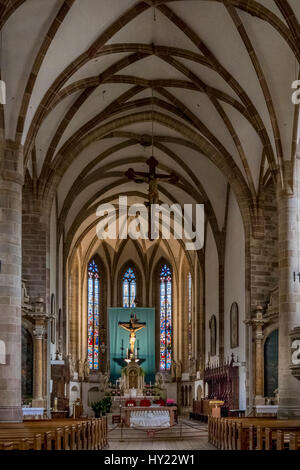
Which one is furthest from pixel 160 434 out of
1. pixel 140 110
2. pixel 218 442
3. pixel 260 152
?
pixel 140 110

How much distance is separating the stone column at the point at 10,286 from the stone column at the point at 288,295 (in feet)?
20.4

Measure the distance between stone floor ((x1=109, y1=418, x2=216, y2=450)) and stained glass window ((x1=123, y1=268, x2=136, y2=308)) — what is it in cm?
1767

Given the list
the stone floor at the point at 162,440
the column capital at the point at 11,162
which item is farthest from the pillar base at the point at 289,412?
the column capital at the point at 11,162

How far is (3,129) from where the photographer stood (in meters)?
17.2

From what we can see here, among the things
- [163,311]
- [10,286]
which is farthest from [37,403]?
[163,311]

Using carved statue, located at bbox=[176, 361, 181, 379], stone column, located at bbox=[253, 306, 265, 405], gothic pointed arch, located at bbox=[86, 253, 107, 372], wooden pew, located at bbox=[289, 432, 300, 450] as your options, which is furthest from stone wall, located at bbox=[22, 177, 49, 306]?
gothic pointed arch, located at bbox=[86, 253, 107, 372]

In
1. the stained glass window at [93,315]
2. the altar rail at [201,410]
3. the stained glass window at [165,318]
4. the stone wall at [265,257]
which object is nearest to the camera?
the stone wall at [265,257]

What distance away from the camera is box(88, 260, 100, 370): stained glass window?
128ft

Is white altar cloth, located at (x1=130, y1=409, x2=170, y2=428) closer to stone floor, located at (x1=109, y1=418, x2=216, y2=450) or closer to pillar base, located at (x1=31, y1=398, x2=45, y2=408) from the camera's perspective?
stone floor, located at (x1=109, y1=418, x2=216, y2=450)

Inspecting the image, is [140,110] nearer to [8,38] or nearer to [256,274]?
[256,274]

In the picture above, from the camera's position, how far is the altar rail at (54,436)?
31.9 feet

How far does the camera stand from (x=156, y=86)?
2261 cm

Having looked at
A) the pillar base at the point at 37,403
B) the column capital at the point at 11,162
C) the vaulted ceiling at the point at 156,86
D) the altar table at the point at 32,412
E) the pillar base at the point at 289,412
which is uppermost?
the vaulted ceiling at the point at 156,86

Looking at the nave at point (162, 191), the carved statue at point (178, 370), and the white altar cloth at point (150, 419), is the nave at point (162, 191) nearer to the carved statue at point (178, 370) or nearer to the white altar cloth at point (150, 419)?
the white altar cloth at point (150, 419)
